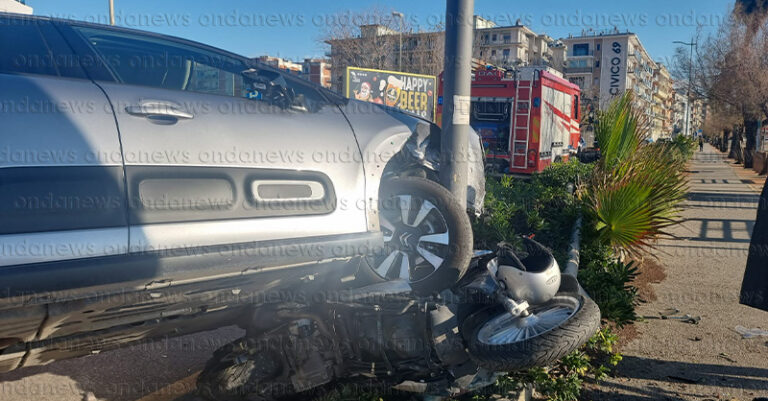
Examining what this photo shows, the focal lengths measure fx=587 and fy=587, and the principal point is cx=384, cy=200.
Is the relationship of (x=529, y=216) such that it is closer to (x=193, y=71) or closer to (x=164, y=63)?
(x=193, y=71)

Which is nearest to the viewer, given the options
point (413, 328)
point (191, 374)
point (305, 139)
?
point (305, 139)

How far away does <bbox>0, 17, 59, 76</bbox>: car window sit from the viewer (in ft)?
8.09

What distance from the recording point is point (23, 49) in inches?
99.7

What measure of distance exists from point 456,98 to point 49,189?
2.55 metres

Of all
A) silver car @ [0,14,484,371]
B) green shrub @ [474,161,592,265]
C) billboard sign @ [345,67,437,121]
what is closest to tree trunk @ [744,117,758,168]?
billboard sign @ [345,67,437,121]

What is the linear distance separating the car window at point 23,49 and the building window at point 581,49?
10328 cm

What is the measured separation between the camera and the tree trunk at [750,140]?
27673 mm

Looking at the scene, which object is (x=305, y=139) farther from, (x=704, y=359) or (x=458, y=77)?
(x=704, y=359)

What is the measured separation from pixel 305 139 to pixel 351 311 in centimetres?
101

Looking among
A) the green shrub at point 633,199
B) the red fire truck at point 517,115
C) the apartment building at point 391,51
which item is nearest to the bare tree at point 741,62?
the red fire truck at point 517,115

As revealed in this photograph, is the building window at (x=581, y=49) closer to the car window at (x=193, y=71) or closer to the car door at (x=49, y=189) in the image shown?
the car window at (x=193, y=71)

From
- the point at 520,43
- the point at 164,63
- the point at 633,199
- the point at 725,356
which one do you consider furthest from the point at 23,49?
the point at 520,43

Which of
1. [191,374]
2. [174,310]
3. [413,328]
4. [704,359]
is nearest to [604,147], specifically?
[704,359]

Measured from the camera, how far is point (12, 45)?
252cm
